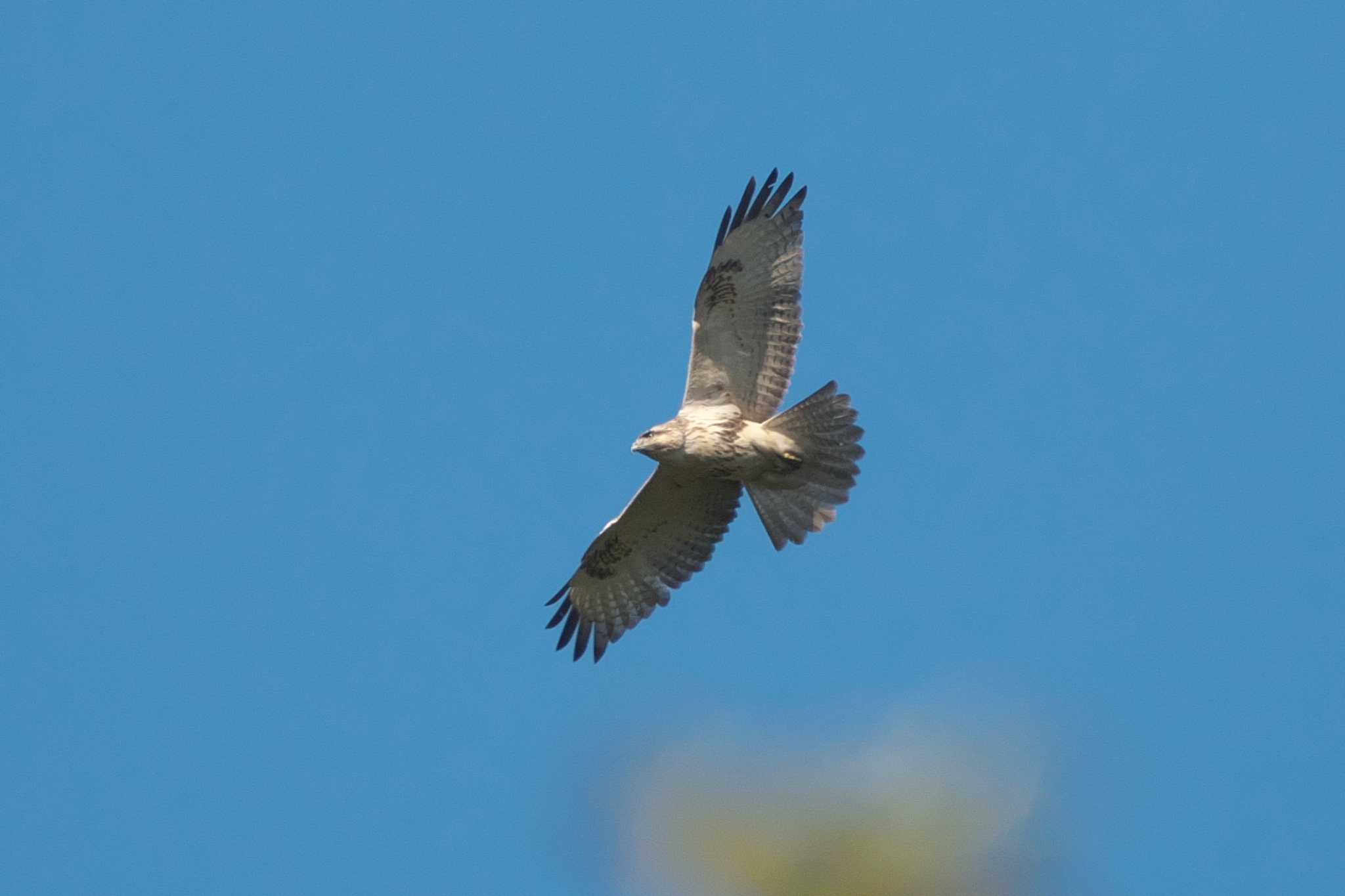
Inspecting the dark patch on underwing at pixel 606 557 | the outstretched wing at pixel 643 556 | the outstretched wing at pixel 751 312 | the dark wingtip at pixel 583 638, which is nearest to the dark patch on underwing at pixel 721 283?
the outstretched wing at pixel 751 312

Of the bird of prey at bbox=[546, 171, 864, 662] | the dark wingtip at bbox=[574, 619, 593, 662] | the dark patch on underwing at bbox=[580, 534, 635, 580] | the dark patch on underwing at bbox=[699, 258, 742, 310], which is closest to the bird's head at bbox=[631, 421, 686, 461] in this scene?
the bird of prey at bbox=[546, 171, 864, 662]

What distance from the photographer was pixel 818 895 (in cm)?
249

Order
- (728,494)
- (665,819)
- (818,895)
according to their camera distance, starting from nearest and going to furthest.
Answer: (818,895)
(665,819)
(728,494)

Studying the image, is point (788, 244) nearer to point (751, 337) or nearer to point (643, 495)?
point (751, 337)

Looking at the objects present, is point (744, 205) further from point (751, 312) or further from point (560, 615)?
point (560, 615)

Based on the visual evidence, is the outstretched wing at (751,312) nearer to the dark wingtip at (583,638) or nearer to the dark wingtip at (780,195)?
the dark wingtip at (780,195)

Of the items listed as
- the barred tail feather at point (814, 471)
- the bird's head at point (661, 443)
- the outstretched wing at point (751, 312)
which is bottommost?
the barred tail feather at point (814, 471)

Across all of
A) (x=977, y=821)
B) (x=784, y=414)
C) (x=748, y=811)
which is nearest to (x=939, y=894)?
(x=977, y=821)

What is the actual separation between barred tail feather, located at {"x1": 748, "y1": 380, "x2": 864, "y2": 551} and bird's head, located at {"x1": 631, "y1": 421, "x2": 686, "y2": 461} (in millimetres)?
535

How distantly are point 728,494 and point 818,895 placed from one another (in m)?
7.64

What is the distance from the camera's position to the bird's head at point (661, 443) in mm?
9344

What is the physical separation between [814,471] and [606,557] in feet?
5.37

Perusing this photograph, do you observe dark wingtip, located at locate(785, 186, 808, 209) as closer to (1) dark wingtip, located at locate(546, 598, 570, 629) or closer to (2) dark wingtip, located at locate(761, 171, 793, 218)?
(2) dark wingtip, located at locate(761, 171, 793, 218)

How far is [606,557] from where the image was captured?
10367mm
